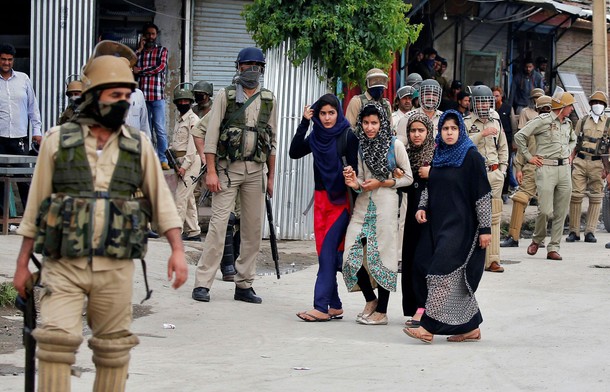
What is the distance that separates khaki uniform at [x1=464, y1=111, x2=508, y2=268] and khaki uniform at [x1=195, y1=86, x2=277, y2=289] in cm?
325

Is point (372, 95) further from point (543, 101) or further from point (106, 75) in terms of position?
point (106, 75)

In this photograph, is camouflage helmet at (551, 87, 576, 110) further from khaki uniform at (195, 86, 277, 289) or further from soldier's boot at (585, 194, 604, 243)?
khaki uniform at (195, 86, 277, 289)

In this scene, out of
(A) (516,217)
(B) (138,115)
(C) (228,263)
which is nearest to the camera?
(C) (228,263)

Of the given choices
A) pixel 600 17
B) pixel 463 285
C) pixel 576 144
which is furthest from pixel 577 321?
pixel 600 17

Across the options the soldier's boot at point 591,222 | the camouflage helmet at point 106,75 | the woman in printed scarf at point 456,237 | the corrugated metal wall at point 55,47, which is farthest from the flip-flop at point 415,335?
the soldier's boot at point 591,222

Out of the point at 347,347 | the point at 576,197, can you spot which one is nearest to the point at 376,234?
the point at 347,347

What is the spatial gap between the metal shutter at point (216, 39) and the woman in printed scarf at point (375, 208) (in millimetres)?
7299

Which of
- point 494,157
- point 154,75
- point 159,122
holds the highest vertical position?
point 154,75

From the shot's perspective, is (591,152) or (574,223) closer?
(591,152)

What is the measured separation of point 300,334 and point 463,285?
48.0 inches

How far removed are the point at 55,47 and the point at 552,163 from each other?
6.04m

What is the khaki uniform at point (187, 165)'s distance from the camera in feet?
45.2

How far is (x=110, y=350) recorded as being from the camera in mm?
5250

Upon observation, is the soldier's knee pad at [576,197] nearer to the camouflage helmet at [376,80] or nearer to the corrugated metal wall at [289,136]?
the corrugated metal wall at [289,136]
